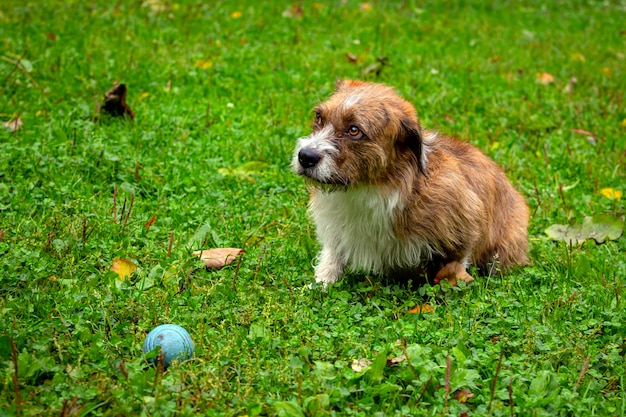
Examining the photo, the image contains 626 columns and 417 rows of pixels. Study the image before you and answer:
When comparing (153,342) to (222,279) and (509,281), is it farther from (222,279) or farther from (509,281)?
(509,281)

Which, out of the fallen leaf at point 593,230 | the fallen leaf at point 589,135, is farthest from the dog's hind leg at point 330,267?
Answer: the fallen leaf at point 589,135

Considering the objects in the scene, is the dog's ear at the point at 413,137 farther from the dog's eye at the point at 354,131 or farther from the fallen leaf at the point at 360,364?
the fallen leaf at the point at 360,364

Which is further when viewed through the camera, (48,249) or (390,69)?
(390,69)

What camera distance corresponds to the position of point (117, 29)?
8.07m

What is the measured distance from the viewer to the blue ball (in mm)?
3447

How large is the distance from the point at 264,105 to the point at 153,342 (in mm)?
3701

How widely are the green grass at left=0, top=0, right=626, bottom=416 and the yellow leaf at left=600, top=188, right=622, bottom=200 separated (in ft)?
0.14

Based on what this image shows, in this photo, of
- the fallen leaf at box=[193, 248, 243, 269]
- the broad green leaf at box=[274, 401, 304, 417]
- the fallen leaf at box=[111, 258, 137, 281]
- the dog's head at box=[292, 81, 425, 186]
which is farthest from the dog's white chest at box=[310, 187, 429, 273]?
the broad green leaf at box=[274, 401, 304, 417]

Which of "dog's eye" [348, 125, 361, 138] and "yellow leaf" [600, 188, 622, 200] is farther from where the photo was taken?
"yellow leaf" [600, 188, 622, 200]

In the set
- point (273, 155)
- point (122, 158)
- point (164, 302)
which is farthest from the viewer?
point (273, 155)

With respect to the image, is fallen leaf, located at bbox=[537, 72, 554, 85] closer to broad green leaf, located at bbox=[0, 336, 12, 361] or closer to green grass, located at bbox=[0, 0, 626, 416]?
green grass, located at bbox=[0, 0, 626, 416]

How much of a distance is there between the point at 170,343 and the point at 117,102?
3.17 metres

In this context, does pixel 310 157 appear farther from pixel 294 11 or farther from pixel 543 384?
pixel 294 11

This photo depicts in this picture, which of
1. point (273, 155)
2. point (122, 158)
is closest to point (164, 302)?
point (122, 158)
